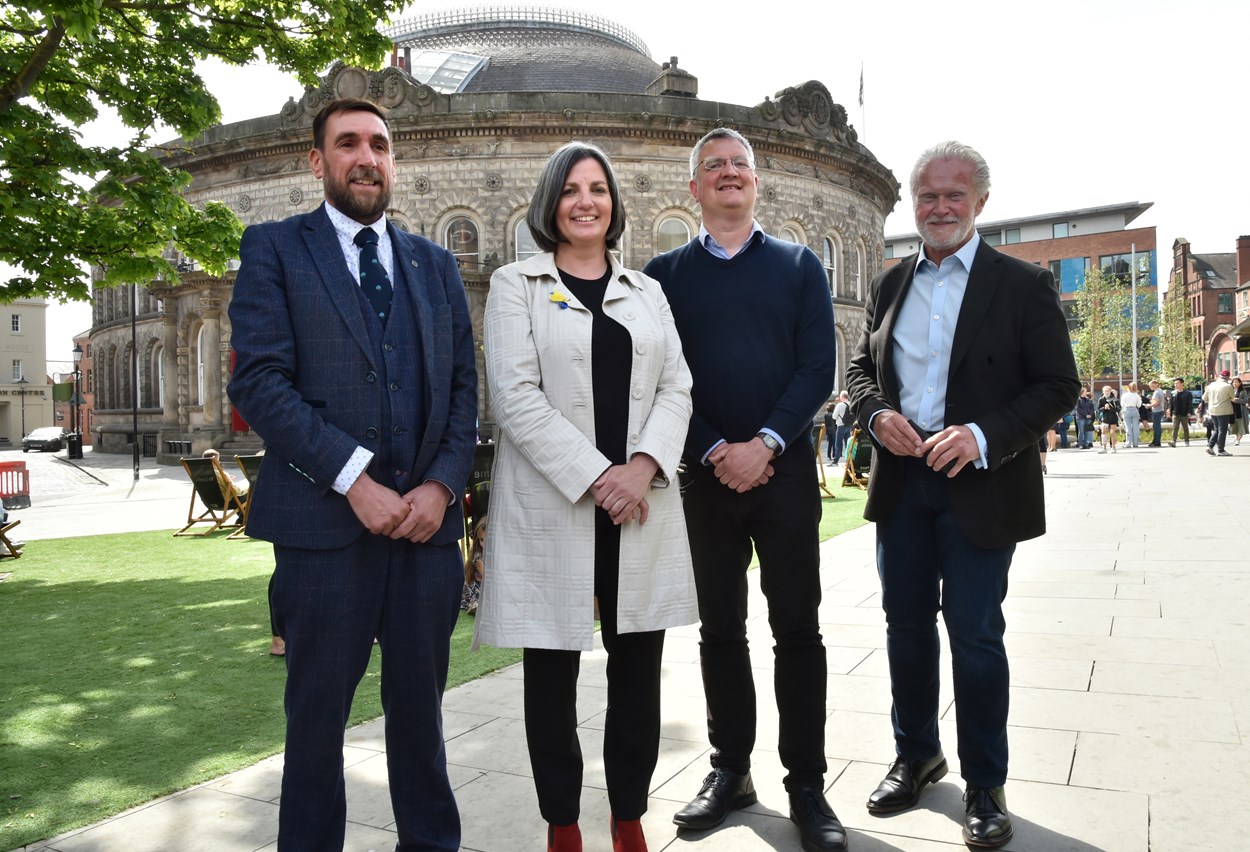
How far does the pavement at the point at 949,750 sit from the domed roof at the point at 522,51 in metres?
36.8

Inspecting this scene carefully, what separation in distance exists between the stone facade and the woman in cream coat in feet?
87.7

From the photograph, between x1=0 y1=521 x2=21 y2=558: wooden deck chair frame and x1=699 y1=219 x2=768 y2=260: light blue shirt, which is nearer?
x1=699 y1=219 x2=768 y2=260: light blue shirt

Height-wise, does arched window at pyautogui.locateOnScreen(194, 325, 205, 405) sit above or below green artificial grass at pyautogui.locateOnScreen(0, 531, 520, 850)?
above

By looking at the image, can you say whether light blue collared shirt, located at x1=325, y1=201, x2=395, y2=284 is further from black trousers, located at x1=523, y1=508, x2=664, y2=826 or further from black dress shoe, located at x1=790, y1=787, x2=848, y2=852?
black dress shoe, located at x1=790, y1=787, x2=848, y2=852

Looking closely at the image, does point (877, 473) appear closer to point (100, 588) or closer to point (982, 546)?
point (982, 546)

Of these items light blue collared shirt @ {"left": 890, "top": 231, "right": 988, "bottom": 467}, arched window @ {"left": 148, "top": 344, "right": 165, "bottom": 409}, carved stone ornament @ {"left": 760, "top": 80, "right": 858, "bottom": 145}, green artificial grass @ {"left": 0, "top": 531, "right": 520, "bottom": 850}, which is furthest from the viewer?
arched window @ {"left": 148, "top": 344, "right": 165, "bottom": 409}

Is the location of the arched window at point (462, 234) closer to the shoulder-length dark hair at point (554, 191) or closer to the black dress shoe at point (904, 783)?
the shoulder-length dark hair at point (554, 191)

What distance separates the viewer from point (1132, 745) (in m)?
3.94

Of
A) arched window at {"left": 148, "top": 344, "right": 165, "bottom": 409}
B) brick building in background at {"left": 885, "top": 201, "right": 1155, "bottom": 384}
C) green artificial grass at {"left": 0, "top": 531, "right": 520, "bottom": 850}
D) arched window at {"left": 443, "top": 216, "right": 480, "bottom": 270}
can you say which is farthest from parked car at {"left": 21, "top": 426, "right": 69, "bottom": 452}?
brick building in background at {"left": 885, "top": 201, "right": 1155, "bottom": 384}

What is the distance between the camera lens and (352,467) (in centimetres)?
273

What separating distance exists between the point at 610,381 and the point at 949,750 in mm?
2349

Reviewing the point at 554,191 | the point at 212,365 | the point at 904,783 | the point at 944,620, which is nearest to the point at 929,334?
the point at 944,620

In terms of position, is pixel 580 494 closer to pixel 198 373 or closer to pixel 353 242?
pixel 353 242

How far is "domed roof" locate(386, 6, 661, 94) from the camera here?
135ft
